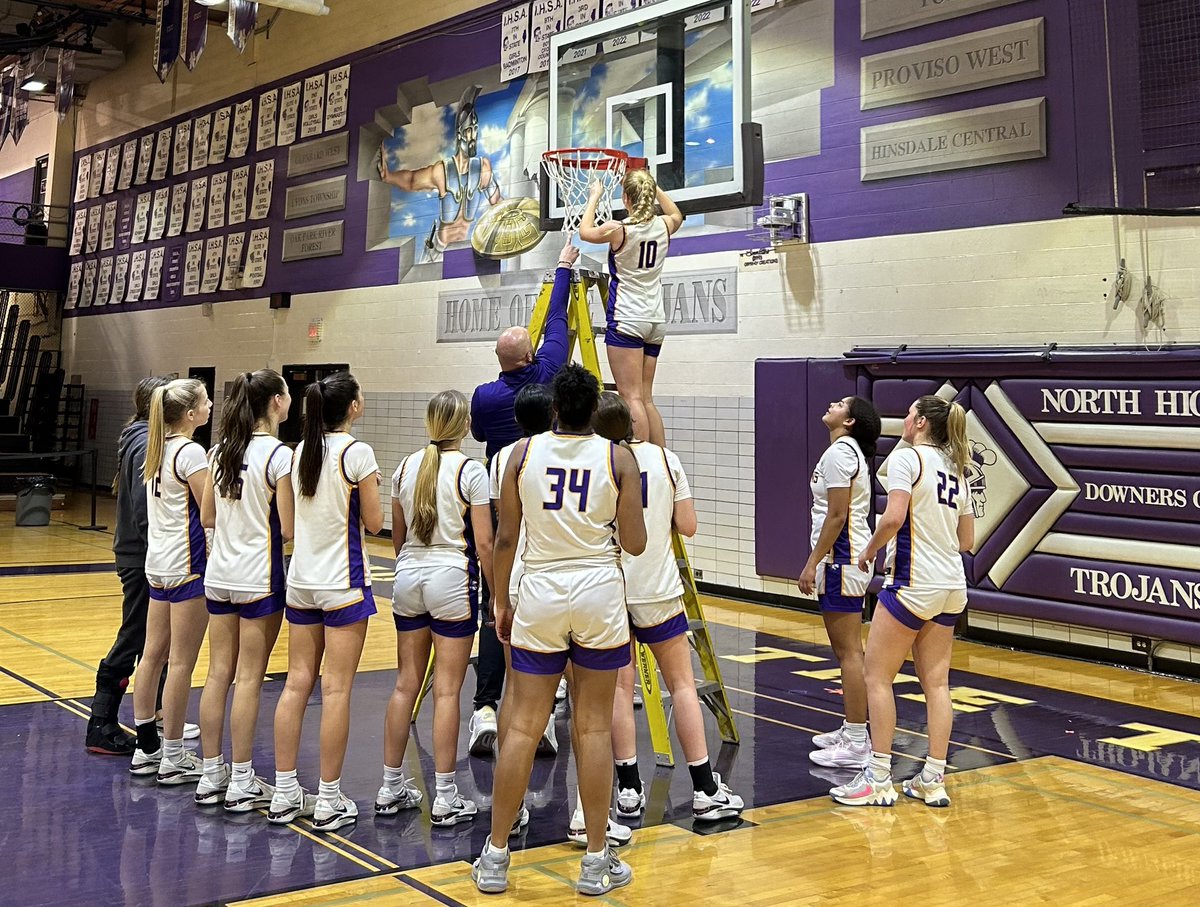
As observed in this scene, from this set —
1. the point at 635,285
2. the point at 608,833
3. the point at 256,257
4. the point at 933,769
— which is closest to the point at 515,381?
the point at 635,285

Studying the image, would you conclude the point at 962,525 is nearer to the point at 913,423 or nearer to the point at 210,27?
the point at 913,423

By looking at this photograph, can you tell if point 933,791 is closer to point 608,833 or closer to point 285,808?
point 608,833

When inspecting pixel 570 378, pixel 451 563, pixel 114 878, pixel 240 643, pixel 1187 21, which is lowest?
pixel 114 878

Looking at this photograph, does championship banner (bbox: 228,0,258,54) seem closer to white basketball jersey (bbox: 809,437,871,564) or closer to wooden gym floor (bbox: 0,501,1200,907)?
wooden gym floor (bbox: 0,501,1200,907)

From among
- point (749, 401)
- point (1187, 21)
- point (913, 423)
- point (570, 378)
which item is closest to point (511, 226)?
point (749, 401)

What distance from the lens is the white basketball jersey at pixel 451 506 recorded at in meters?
4.56

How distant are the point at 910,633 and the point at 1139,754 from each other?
1.91 meters

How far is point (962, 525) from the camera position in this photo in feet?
16.3

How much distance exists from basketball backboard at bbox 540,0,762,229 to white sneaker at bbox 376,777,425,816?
4.10 m

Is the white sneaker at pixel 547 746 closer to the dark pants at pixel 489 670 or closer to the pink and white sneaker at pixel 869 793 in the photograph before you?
the dark pants at pixel 489 670

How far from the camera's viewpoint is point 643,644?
5332 mm

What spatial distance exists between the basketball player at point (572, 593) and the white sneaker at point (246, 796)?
1.33 m

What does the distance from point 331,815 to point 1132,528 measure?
5.98 meters

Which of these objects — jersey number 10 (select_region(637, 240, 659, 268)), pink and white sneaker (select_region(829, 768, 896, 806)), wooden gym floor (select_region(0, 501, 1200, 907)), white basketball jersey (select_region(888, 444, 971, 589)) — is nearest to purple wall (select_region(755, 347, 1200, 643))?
wooden gym floor (select_region(0, 501, 1200, 907))
